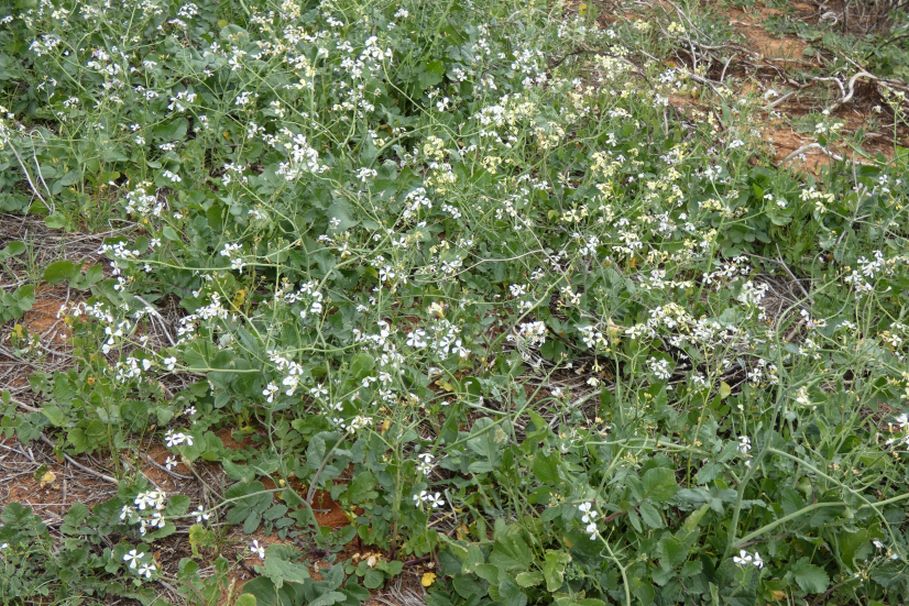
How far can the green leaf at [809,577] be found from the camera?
2.83 metres

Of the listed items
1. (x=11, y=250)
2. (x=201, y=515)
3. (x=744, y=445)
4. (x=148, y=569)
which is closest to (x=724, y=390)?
(x=744, y=445)

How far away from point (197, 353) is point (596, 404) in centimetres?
148

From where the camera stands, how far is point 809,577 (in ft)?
9.33

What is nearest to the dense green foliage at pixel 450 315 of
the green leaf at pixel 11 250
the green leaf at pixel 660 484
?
the green leaf at pixel 660 484

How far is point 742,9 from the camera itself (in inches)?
267

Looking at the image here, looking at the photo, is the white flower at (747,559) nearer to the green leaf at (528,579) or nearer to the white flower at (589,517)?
the white flower at (589,517)

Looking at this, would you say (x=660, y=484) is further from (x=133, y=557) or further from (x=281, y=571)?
(x=133, y=557)

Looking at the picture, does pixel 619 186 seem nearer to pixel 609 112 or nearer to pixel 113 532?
pixel 609 112

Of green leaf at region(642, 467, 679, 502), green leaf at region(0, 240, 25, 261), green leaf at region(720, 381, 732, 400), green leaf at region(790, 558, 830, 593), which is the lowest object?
green leaf at region(790, 558, 830, 593)

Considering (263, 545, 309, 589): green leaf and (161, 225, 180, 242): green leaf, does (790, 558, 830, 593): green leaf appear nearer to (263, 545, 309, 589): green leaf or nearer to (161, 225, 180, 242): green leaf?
(263, 545, 309, 589): green leaf

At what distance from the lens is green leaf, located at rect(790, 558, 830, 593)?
2828 mm

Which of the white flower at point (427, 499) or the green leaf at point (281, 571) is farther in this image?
the white flower at point (427, 499)

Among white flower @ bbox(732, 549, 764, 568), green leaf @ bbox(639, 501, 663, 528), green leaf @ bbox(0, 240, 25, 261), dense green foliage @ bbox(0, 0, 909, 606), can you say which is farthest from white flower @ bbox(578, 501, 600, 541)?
green leaf @ bbox(0, 240, 25, 261)

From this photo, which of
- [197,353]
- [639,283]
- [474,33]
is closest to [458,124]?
[474,33]
